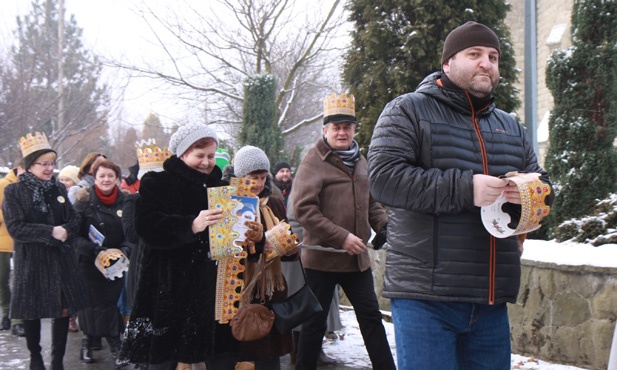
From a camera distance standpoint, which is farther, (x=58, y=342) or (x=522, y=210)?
(x=58, y=342)

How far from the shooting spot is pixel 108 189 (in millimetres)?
6352

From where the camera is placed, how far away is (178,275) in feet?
12.6

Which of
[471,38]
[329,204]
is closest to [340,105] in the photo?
[329,204]

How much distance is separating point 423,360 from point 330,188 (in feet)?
7.89

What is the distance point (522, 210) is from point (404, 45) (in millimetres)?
6068

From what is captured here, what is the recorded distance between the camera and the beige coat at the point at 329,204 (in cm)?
491

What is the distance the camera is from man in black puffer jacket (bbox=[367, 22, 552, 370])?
106 inches

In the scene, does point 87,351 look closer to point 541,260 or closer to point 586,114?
point 541,260

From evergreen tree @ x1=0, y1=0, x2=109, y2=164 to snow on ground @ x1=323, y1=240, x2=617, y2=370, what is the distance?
13431 millimetres

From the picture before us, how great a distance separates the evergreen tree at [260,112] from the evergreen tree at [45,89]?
6.98 metres

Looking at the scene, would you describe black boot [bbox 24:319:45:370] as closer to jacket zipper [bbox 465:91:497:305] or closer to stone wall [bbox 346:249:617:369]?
stone wall [bbox 346:249:617:369]

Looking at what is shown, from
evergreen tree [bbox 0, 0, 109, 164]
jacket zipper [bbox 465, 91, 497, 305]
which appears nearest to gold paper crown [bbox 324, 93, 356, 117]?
jacket zipper [bbox 465, 91, 497, 305]

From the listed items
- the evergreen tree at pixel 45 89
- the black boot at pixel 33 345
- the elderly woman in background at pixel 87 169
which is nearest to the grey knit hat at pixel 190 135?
the black boot at pixel 33 345

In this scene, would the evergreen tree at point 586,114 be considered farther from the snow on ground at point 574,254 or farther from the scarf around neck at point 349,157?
the scarf around neck at point 349,157
